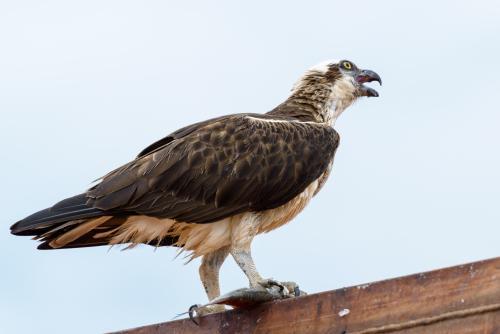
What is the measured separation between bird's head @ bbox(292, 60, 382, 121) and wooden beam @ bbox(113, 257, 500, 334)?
415 cm

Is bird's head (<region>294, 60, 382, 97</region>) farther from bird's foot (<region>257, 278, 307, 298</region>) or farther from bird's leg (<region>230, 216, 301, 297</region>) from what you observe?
bird's foot (<region>257, 278, 307, 298</region>)

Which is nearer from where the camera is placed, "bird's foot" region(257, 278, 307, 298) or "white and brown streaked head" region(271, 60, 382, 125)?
"bird's foot" region(257, 278, 307, 298)

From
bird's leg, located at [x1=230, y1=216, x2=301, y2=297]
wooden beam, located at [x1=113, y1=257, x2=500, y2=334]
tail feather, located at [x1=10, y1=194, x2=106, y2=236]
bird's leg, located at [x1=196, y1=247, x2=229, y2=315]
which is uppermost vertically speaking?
tail feather, located at [x1=10, y1=194, x2=106, y2=236]

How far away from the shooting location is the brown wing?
29.9 feet

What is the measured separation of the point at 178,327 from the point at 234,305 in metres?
0.45

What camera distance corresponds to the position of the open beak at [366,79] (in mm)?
11156

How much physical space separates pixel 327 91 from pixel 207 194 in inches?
85.9

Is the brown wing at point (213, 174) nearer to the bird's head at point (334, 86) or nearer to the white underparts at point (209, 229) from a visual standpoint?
the white underparts at point (209, 229)

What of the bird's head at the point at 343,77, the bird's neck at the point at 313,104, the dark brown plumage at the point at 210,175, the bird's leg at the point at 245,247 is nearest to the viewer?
the bird's leg at the point at 245,247

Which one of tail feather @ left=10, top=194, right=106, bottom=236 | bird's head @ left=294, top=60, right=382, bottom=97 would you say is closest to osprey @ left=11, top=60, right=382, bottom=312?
tail feather @ left=10, top=194, right=106, bottom=236

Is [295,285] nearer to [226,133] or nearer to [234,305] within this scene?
[234,305]

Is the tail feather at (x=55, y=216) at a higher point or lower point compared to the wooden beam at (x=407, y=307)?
higher

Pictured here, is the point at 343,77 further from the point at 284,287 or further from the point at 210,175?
the point at 284,287

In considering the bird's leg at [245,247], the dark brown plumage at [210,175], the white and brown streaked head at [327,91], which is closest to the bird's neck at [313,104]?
the white and brown streaked head at [327,91]
